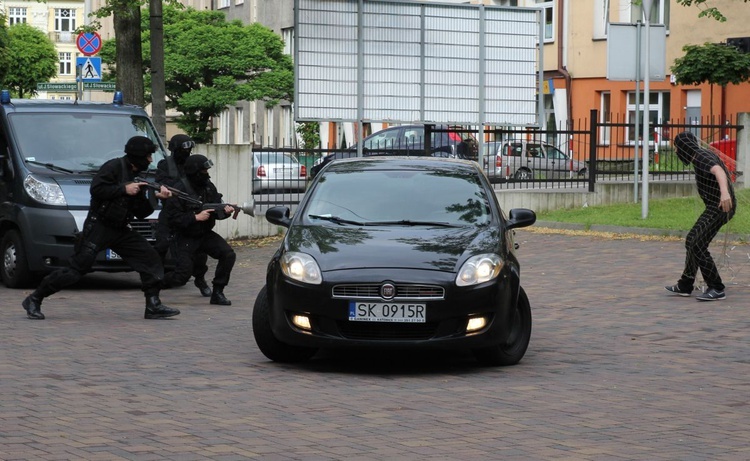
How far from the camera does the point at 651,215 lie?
23.3 m

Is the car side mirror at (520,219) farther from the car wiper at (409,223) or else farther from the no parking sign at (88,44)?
the no parking sign at (88,44)

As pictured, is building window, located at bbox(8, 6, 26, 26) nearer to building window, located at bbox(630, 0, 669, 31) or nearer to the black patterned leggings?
building window, located at bbox(630, 0, 669, 31)

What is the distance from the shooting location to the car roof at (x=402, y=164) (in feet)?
37.4

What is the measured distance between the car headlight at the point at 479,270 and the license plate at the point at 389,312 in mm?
336

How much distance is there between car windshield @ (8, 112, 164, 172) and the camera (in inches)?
656

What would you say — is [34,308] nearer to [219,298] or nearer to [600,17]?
[219,298]

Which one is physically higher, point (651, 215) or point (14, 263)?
point (651, 215)

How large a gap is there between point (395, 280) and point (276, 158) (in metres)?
13.9

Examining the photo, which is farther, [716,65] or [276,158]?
[716,65]

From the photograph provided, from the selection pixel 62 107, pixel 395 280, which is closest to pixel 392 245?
pixel 395 280

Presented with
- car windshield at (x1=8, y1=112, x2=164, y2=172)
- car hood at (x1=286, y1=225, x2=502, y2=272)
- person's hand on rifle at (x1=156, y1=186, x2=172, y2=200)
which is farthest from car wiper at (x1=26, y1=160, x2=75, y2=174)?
car hood at (x1=286, y1=225, x2=502, y2=272)

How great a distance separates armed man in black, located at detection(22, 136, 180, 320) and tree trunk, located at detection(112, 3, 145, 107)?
1018cm

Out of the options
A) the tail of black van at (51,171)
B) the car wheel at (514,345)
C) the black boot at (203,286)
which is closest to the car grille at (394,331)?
the car wheel at (514,345)

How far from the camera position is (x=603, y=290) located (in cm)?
1559
